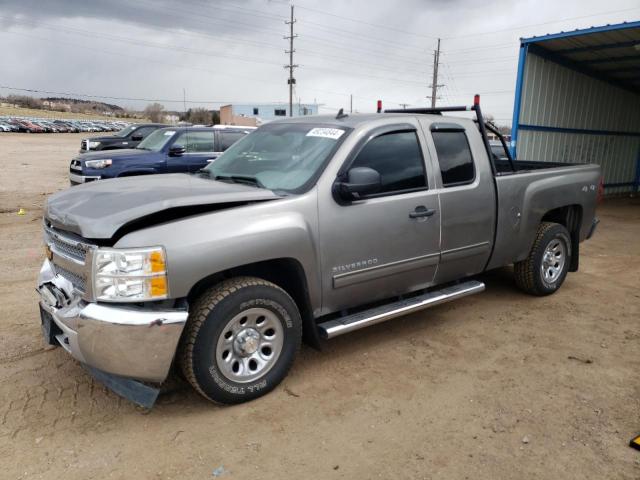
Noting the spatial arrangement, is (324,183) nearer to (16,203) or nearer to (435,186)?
(435,186)

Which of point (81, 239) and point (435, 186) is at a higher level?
point (435, 186)

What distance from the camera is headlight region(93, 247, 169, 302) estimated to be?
9.23ft

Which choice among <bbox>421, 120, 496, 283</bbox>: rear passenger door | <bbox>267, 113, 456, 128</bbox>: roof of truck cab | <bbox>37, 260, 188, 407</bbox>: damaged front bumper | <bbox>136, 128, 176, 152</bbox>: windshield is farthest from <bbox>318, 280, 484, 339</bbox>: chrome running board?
<bbox>136, 128, 176, 152</bbox>: windshield

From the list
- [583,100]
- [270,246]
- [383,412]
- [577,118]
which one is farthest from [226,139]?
[583,100]

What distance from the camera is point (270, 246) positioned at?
3234mm

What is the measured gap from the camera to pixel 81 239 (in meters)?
3.09

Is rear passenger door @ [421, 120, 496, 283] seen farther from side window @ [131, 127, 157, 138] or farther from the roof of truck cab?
side window @ [131, 127, 157, 138]

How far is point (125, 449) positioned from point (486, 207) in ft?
11.2

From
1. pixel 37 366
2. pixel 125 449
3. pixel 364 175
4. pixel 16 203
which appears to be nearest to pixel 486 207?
pixel 364 175

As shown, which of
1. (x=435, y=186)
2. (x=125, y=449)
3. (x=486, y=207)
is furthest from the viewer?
(x=486, y=207)

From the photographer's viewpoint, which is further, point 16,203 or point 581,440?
point 16,203

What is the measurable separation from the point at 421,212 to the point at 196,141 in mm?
7527

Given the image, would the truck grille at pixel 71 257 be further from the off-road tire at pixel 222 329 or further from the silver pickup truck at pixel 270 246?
the off-road tire at pixel 222 329

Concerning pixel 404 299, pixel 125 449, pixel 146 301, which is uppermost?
pixel 146 301
